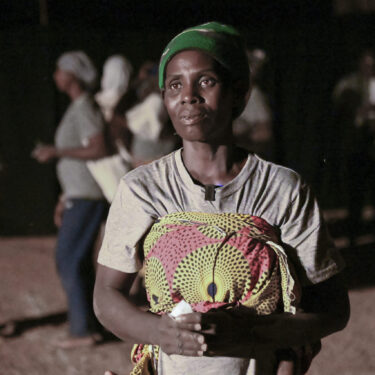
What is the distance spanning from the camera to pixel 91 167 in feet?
14.8

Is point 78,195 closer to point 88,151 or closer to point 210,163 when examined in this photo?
point 88,151

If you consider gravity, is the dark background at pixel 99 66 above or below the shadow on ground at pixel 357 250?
above

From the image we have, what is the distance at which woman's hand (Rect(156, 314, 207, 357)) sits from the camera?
4.73 feet

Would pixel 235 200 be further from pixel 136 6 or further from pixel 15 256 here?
pixel 136 6

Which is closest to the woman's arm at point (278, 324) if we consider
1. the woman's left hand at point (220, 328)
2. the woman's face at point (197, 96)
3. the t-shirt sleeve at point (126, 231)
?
the woman's left hand at point (220, 328)

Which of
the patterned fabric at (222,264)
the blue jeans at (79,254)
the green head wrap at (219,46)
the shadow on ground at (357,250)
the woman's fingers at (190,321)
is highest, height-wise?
the green head wrap at (219,46)

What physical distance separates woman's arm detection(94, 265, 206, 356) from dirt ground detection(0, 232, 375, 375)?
103 inches

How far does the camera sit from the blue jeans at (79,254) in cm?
449

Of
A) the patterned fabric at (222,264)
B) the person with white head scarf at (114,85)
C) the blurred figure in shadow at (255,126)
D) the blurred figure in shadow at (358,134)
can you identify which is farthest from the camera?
the blurred figure in shadow at (358,134)

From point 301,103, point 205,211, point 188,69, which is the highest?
point 188,69

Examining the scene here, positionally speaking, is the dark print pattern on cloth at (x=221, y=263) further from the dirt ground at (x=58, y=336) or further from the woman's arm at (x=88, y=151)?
the woman's arm at (x=88, y=151)

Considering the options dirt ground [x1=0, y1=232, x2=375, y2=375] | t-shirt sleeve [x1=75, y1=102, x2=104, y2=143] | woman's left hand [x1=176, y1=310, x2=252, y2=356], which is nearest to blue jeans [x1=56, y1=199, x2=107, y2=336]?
dirt ground [x1=0, y1=232, x2=375, y2=375]

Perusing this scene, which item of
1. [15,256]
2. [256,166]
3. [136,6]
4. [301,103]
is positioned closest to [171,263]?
[256,166]

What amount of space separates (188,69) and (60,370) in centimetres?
312
